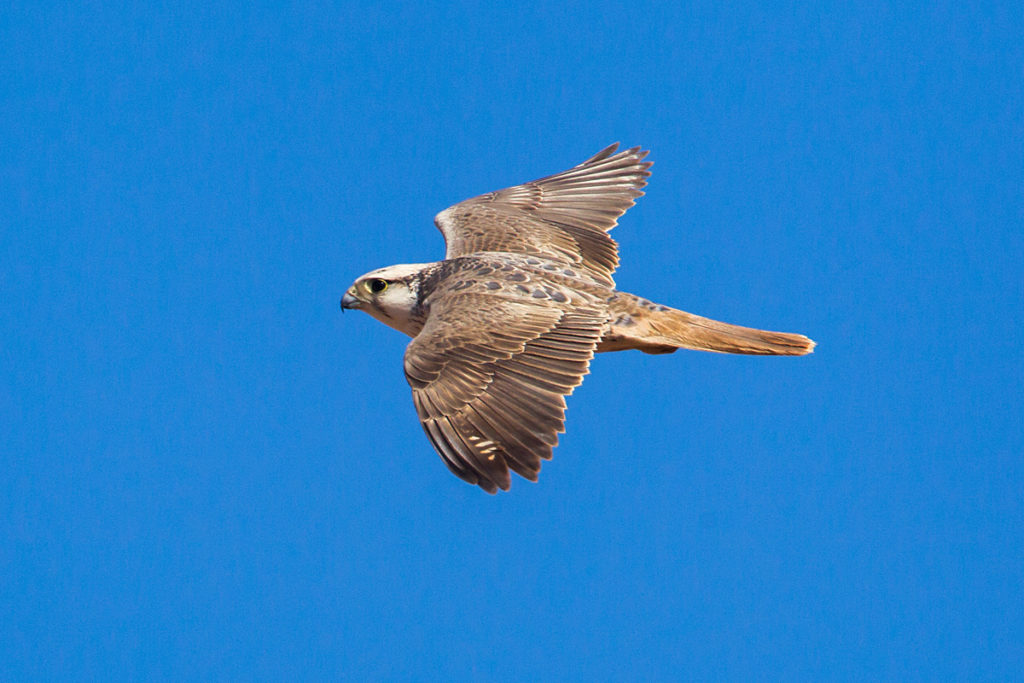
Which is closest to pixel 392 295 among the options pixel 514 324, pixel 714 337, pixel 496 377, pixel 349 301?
pixel 349 301

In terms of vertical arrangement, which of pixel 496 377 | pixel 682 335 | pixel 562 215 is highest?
pixel 562 215

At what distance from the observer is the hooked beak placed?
27.1 ft

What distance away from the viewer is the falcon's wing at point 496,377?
20.8 ft

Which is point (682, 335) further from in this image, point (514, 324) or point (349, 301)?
point (349, 301)

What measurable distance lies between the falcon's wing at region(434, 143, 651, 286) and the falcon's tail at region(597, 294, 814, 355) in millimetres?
753

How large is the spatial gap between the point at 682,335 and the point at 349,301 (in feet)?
7.28

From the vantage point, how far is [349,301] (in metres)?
8.30

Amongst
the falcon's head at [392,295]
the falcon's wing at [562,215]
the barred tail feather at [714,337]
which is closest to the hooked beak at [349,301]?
Result: the falcon's head at [392,295]

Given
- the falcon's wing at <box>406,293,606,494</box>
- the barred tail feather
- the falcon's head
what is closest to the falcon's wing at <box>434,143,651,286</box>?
the falcon's head

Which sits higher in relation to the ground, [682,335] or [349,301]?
[349,301]

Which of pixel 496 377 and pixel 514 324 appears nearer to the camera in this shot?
pixel 496 377

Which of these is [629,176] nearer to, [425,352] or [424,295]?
[424,295]

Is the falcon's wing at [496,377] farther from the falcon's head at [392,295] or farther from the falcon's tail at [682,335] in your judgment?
the falcon's head at [392,295]

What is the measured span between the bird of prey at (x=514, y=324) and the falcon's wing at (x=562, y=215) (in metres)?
0.01
